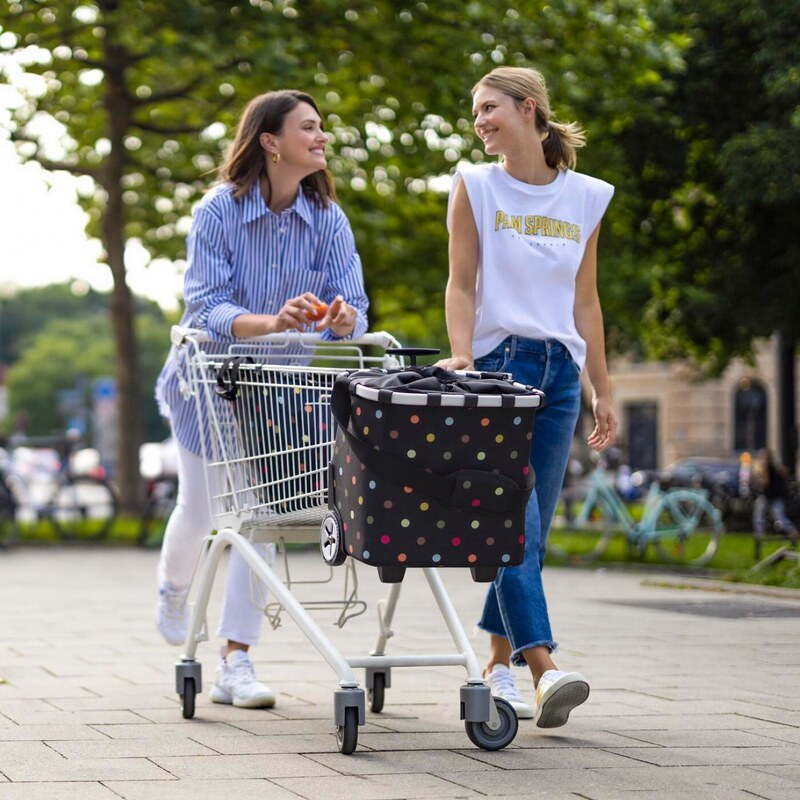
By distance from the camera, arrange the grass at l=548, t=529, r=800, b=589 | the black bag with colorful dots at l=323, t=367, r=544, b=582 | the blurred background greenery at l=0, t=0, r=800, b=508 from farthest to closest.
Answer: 1. the blurred background greenery at l=0, t=0, r=800, b=508
2. the grass at l=548, t=529, r=800, b=589
3. the black bag with colorful dots at l=323, t=367, r=544, b=582

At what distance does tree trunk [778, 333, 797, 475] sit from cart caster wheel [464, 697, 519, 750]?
19.3 metres

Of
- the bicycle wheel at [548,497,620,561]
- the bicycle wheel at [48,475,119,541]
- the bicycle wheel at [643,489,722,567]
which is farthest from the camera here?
the bicycle wheel at [48,475,119,541]

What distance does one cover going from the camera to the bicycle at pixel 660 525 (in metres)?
16.2

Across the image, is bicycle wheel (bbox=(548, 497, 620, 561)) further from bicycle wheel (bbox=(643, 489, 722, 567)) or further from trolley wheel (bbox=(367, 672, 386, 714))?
trolley wheel (bbox=(367, 672, 386, 714))

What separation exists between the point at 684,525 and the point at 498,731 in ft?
40.1

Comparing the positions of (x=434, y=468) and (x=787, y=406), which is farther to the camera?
(x=787, y=406)

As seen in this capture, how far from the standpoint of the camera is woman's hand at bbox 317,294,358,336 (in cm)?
496

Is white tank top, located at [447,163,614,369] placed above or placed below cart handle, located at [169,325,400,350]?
above

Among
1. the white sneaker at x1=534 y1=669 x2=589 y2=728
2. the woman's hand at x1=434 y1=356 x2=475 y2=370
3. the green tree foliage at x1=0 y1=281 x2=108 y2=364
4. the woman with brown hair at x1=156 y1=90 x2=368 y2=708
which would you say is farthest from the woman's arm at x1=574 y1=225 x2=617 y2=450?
the green tree foliage at x1=0 y1=281 x2=108 y2=364

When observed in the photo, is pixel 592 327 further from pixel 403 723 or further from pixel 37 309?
pixel 37 309

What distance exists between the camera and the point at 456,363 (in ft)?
15.7

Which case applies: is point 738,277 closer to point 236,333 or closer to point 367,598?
point 367,598

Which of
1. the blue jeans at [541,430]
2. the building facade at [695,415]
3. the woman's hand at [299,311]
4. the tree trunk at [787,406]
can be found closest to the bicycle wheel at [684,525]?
the tree trunk at [787,406]

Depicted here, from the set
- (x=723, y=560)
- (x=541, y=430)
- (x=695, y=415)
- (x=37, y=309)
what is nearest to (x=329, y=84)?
(x=723, y=560)
